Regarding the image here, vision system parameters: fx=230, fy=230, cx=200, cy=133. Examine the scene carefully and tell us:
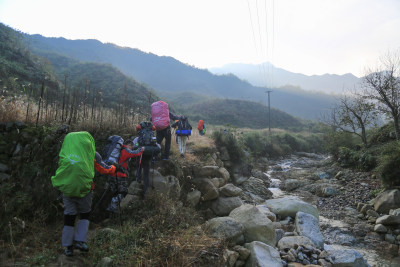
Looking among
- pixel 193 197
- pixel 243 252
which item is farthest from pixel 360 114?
pixel 243 252

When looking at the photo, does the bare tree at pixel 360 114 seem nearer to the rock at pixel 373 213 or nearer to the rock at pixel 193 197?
the rock at pixel 373 213

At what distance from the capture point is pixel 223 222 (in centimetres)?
451

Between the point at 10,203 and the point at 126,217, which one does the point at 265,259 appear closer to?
the point at 126,217

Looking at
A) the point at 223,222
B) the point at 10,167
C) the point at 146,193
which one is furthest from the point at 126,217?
the point at 10,167

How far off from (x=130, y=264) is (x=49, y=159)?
3200 mm

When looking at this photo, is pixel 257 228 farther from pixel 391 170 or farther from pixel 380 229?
pixel 391 170

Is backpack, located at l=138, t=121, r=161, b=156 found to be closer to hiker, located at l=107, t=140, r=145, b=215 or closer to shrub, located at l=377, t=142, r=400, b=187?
hiker, located at l=107, t=140, r=145, b=215

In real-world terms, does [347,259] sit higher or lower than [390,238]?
higher

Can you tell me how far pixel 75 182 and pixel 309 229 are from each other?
5806 millimetres

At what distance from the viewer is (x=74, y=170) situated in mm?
3188

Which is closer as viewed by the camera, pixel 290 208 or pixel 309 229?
pixel 309 229

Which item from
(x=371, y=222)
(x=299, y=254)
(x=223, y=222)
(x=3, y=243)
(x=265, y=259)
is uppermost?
(x=3, y=243)

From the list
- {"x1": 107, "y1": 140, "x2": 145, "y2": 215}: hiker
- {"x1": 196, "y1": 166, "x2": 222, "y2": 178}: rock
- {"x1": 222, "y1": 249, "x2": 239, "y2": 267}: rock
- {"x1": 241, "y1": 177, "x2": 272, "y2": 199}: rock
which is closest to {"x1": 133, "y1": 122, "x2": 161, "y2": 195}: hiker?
{"x1": 107, "y1": 140, "x2": 145, "y2": 215}: hiker

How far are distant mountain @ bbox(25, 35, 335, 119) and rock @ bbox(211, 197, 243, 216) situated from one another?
8966 cm
